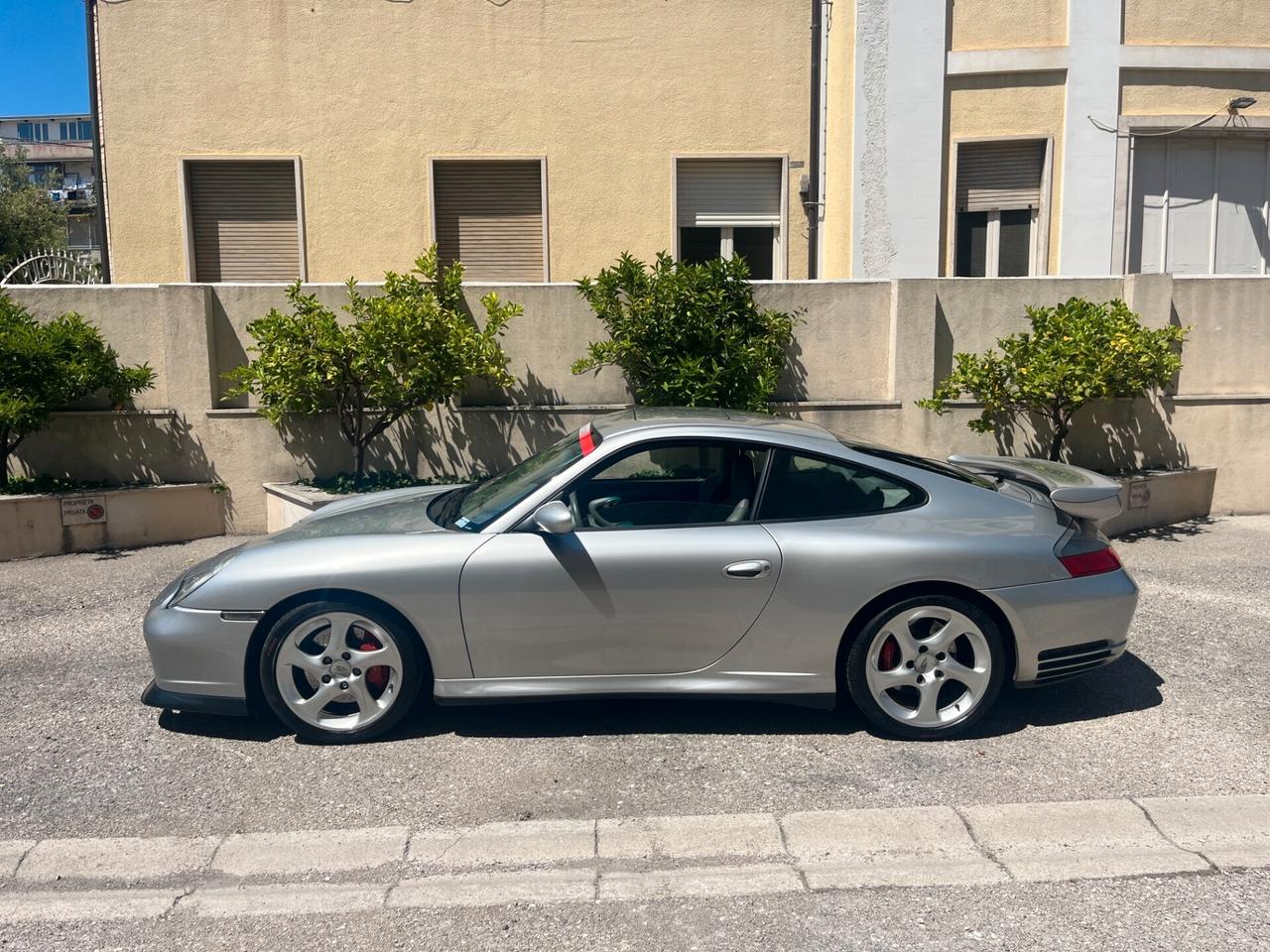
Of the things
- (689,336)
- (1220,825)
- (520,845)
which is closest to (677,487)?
(520,845)

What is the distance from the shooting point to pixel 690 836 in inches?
156

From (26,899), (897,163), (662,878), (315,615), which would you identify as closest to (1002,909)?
(662,878)

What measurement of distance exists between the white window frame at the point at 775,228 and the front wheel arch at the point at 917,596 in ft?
25.2

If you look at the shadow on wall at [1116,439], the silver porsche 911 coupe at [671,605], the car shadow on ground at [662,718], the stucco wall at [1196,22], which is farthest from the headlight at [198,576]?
the stucco wall at [1196,22]

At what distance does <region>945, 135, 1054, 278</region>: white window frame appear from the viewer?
458 inches

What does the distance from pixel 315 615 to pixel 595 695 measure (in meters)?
1.25

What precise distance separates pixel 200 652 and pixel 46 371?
489 centimetres

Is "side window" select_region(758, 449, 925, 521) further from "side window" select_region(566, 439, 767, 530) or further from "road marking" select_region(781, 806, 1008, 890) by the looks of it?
"road marking" select_region(781, 806, 1008, 890)

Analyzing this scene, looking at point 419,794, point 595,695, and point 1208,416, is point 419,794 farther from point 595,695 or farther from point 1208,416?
point 1208,416

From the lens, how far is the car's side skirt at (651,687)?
4.65 meters

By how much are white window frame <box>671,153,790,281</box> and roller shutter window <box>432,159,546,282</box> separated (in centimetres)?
147

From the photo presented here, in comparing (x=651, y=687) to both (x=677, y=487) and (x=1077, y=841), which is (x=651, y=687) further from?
(x=1077, y=841)

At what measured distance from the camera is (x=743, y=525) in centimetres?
474

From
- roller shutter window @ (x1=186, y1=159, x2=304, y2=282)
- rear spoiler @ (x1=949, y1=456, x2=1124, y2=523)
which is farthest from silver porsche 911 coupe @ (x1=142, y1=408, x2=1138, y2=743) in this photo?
roller shutter window @ (x1=186, y1=159, x2=304, y2=282)
